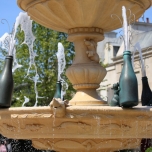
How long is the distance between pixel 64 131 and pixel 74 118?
0.98 ft

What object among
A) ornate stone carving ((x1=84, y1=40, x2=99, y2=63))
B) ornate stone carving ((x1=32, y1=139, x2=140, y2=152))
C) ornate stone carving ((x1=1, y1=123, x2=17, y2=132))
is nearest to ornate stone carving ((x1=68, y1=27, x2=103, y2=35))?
ornate stone carving ((x1=84, y1=40, x2=99, y2=63))

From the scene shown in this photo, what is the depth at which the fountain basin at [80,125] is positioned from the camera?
4469 mm

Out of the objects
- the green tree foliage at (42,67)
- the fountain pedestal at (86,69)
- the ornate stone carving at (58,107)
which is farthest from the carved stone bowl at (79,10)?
the green tree foliage at (42,67)

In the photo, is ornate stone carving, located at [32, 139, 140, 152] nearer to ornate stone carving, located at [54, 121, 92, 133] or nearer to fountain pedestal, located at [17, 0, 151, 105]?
ornate stone carving, located at [54, 121, 92, 133]

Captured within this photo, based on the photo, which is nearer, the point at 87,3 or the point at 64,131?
the point at 64,131

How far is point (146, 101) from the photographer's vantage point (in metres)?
6.36

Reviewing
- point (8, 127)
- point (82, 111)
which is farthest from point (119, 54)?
point (82, 111)

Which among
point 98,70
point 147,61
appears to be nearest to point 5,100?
point 98,70

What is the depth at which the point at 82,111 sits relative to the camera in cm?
445

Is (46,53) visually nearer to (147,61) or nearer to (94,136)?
(147,61)

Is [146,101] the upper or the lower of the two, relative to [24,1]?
lower

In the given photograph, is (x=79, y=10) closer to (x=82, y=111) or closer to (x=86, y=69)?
(x=86, y=69)

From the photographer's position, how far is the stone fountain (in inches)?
177

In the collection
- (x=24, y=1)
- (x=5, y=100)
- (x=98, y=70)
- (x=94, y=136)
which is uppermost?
(x=24, y=1)
